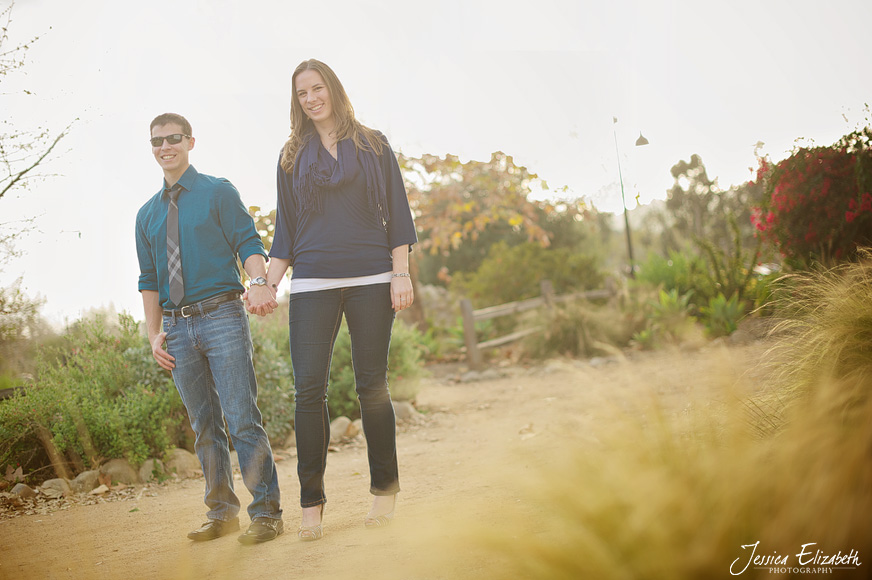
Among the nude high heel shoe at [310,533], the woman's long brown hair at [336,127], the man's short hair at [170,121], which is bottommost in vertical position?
the nude high heel shoe at [310,533]

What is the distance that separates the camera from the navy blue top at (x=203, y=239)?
9.83ft

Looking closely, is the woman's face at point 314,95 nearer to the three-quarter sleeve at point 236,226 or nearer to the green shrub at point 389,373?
the three-quarter sleeve at point 236,226

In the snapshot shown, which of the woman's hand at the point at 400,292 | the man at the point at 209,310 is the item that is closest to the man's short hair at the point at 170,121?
the man at the point at 209,310

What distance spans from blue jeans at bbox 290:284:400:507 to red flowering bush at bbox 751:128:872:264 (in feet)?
14.4

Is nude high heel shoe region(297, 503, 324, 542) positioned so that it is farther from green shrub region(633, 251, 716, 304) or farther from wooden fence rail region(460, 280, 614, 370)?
green shrub region(633, 251, 716, 304)

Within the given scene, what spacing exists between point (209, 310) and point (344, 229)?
0.75 m

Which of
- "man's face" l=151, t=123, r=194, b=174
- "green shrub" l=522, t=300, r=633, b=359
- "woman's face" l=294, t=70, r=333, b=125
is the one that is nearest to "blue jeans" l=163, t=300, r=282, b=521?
"man's face" l=151, t=123, r=194, b=174

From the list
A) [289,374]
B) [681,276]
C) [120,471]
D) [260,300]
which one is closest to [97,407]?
[120,471]

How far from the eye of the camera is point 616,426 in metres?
1.86

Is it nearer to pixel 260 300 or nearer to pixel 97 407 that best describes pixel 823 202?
pixel 260 300

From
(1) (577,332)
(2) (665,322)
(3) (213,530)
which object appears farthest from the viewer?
(1) (577,332)

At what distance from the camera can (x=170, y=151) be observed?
3.12m

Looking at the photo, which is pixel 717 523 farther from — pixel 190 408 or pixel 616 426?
pixel 190 408

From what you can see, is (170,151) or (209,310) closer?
(209,310)
